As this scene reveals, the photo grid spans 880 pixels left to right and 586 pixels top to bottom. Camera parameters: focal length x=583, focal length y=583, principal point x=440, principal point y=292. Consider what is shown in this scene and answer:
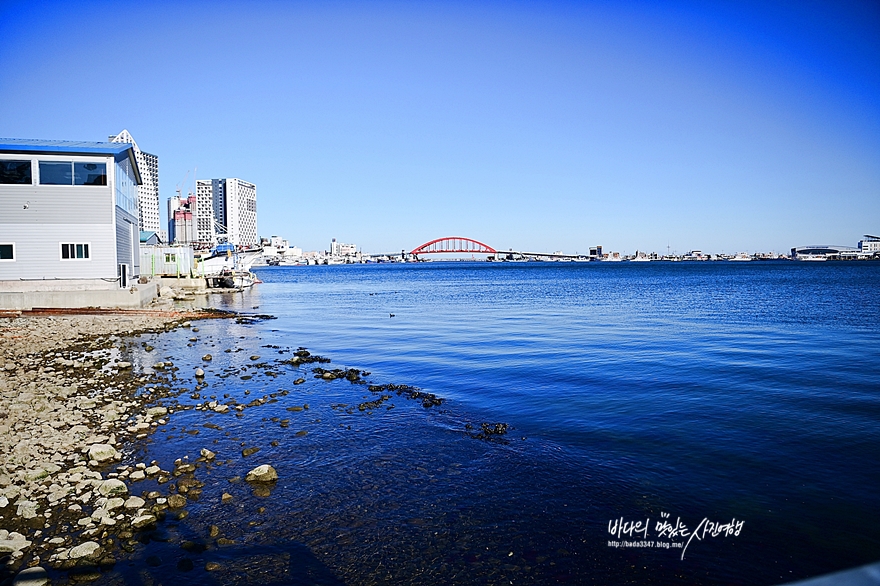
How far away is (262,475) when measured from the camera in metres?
9.59

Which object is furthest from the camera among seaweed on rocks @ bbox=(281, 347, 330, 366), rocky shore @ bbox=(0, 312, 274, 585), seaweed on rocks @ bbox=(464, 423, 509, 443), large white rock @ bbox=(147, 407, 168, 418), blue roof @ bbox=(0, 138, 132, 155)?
blue roof @ bbox=(0, 138, 132, 155)

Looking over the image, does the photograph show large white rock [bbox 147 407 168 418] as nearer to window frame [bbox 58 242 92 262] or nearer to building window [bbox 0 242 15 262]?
window frame [bbox 58 242 92 262]

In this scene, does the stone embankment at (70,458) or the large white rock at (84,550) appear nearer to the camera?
the large white rock at (84,550)

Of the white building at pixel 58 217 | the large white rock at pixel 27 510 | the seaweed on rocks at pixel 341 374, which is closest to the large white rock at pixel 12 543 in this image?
the large white rock at pixel 27 510

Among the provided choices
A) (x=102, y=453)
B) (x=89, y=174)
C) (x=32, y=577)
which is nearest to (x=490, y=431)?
(x=102, y=453)

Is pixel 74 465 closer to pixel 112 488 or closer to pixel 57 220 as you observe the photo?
pixel 112 488

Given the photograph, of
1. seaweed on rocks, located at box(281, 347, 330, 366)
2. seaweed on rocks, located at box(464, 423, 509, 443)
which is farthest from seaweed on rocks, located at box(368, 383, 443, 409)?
seaweed on rocks, located at box(281, 347, 330, 366)

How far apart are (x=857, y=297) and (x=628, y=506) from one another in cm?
5550

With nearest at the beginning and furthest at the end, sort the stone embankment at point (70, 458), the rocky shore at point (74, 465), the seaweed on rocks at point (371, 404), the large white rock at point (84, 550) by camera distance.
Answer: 1. the large white rock at point (84, 550)
2. the rocky shore at point (74, 465)
3. the stone embankment at point (70, 458)
4. the seaweed on rocks at point (371, 404)

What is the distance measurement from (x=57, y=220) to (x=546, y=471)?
3255 cm

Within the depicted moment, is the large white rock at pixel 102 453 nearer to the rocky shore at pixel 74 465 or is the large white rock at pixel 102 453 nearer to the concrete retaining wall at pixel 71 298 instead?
the rocky shore at pixel 74 465

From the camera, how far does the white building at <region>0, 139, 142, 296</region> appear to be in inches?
1241

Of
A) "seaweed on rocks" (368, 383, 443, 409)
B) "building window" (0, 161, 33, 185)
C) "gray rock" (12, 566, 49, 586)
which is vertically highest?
"building window" (0, 161, 33, 185)

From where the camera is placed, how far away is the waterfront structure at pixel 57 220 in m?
31.5
